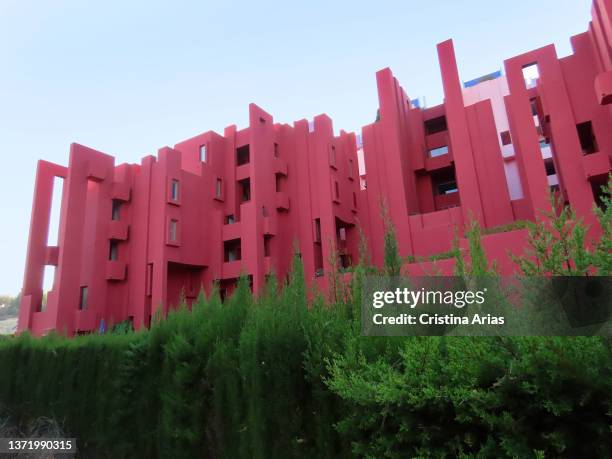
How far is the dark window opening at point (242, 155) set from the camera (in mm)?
22000

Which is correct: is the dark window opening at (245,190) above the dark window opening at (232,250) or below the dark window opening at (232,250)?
above

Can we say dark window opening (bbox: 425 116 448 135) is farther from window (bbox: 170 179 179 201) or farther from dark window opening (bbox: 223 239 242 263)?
window (bbox: 170 179 179 201)

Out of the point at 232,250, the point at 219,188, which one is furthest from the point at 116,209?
the point at 232,250

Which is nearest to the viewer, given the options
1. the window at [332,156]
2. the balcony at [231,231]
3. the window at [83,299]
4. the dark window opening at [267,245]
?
the window at [83,299]

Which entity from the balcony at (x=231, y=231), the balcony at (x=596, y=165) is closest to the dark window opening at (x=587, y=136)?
the balcony at (x=596, y=165)

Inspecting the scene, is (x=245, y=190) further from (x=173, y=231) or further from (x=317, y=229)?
(x=317, y=229)

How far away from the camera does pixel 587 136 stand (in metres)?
16.4

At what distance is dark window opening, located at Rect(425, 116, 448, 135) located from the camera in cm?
2203

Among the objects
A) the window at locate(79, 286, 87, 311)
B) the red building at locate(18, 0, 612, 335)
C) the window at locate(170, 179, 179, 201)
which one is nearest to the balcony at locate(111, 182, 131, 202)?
the red building at locate(18, 0, 612, 335)

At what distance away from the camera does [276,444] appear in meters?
3.38

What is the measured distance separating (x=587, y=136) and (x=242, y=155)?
16034 millimetres

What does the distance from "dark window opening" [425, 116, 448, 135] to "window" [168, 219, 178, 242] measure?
1396 cm

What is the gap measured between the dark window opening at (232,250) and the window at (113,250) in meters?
5.08

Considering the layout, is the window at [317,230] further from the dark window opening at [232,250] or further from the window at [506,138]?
the window at [506,138]
